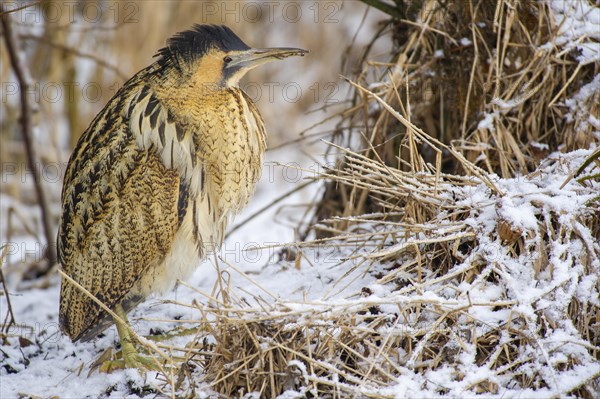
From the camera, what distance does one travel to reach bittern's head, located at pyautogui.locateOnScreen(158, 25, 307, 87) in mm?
2617

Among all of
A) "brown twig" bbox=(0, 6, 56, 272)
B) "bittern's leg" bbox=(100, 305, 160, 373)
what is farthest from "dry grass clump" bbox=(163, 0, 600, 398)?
"brown twig" bbox=(0, 6, 56, 272)

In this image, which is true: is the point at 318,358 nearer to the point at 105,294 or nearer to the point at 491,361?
the point at 491,361

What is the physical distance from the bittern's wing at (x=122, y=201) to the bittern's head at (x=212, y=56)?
15 cm

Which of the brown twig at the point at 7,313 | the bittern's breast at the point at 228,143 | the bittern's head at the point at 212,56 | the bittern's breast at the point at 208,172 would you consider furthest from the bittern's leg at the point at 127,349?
the bittern's head at the point at 212,56

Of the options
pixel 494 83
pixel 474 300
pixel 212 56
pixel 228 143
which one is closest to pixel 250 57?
pixel 212 56

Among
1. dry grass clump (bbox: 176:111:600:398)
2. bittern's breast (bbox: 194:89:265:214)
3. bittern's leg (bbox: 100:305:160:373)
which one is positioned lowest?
bittern's leg (bbox: 100:305:160:373)

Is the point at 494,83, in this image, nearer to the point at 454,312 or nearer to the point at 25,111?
the point at 454,312

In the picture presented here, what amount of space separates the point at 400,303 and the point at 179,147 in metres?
0.98

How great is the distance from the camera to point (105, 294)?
8.65ft

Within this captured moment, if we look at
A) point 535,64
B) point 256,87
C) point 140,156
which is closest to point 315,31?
point 256,87

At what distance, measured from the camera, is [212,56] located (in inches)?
103

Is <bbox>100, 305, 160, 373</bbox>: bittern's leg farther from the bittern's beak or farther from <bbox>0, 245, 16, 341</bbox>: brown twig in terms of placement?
the bittern's beak

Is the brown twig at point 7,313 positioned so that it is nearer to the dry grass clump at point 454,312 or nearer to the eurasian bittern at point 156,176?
the eurasian bittern at point 156,176

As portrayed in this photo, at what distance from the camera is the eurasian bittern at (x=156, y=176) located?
2.57 meters
